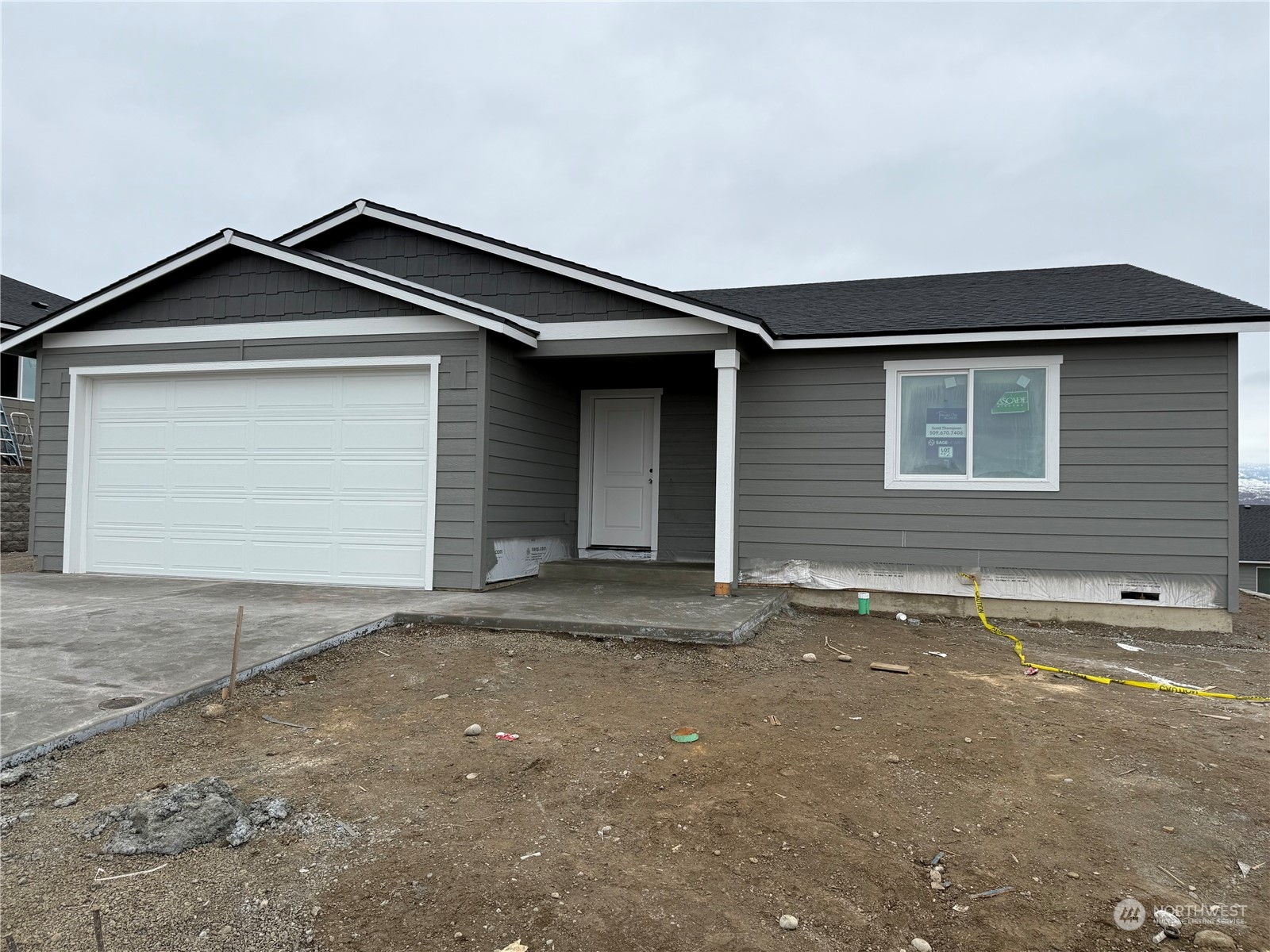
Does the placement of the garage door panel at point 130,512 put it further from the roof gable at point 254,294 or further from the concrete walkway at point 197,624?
A: the roof gable at point 254,294

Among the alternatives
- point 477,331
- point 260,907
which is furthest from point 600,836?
point 477,331

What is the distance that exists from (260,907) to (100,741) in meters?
2.01

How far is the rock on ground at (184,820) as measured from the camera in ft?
8.83

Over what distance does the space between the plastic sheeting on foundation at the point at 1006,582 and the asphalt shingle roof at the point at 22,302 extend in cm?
1335

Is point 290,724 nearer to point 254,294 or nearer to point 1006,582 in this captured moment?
point 254,294

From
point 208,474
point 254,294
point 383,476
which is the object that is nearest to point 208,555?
point 208,474

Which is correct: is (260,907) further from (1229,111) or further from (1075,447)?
(1229,111)

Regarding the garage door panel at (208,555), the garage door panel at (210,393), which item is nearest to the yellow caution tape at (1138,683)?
the garage door panel at (208,555)

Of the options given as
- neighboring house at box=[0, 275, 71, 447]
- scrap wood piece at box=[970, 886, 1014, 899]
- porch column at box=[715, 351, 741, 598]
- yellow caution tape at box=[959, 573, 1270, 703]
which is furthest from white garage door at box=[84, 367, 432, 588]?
neighboring house at box=[0, 275, 71, 447]

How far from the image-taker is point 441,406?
25.7ft

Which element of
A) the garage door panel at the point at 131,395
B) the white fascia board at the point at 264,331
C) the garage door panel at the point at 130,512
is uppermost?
the white fascia board at the point at 264,331

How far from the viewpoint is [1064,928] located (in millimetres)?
2236

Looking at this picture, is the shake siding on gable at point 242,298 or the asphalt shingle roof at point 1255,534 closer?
the shake siding on gable at point 242,298

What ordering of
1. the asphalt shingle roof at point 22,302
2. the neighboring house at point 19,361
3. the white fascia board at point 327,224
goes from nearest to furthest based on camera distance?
the white fascia board at point 327,224
the asphalt shingle roof at point 22,302
the neighboring house at point 19,361
